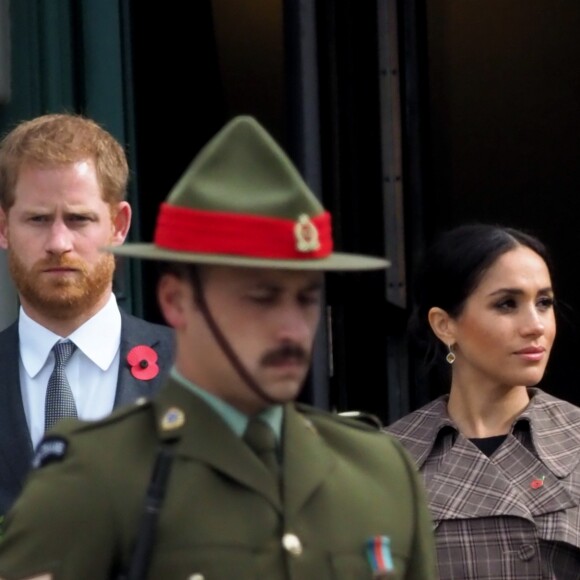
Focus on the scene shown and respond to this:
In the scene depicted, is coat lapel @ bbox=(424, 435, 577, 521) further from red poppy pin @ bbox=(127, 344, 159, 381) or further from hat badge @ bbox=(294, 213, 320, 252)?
hat badge @ bbox=(294, 213, 320, 252)

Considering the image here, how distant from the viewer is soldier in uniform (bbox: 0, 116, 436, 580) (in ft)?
7.39

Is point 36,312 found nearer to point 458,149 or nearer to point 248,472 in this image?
point 248,472

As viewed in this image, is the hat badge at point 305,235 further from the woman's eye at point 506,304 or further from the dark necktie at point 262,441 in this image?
the woman's eye at point 506,304

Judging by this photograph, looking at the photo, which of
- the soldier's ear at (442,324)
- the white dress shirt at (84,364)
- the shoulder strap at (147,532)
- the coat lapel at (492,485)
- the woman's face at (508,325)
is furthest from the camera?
the soldier's ear at (442,324)

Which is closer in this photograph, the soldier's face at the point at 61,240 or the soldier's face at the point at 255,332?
the soldier's face at the point at 255,332

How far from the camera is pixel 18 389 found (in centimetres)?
363

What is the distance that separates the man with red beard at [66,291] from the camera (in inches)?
142

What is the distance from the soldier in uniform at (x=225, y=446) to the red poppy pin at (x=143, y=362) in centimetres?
121

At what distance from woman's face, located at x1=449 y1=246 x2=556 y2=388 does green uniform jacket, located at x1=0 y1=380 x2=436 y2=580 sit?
4.77 feet

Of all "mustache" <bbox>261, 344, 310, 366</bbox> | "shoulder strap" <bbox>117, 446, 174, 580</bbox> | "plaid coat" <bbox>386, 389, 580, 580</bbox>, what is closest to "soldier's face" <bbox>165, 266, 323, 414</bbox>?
"mustache" <bbox>261, 344, 310, 366</bbox>

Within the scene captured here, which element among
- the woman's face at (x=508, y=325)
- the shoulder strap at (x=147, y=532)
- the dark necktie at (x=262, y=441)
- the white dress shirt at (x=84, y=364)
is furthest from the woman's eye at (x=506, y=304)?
the shoulder strap at (x=147, y=532)

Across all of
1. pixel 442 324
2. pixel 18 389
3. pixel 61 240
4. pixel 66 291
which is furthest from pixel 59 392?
pixel 442 324

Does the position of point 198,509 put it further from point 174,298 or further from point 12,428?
point 12,428

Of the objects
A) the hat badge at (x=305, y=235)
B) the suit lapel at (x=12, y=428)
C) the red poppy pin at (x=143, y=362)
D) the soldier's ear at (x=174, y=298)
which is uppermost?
the hat badge at (x=305, y=235)
